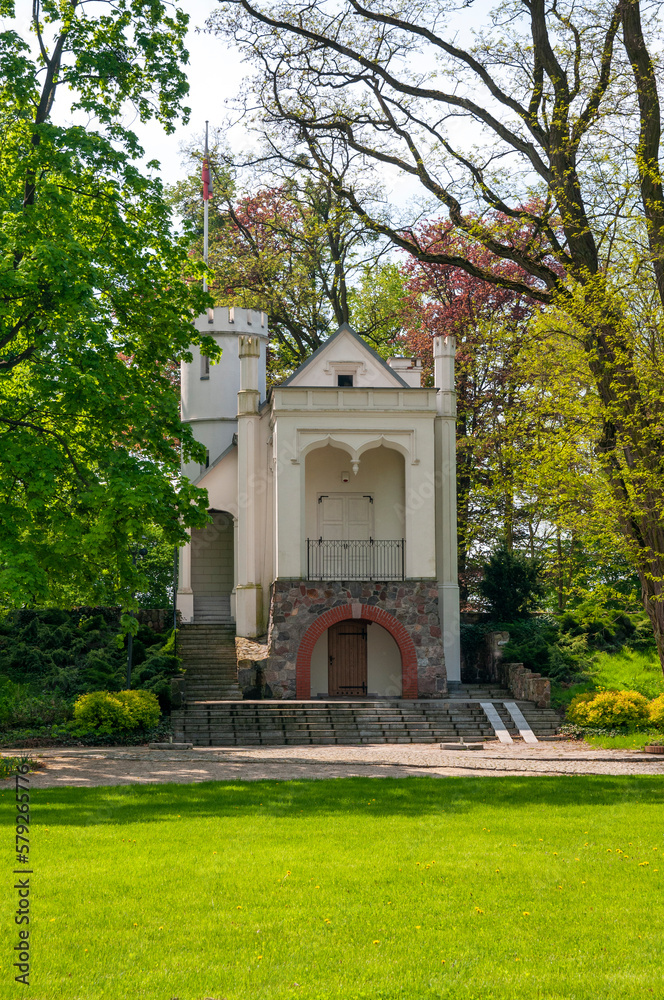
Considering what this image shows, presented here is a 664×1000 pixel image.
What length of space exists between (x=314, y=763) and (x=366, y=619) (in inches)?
344

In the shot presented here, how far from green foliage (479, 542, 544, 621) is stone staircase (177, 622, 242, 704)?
7391 mm

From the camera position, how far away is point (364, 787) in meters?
12.8

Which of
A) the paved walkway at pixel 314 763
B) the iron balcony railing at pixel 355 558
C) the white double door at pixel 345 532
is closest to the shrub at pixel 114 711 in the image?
the paved walkway at pixel 314 763

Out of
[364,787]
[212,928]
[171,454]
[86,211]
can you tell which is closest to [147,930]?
[212,928]

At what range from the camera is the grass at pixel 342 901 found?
5543 mm

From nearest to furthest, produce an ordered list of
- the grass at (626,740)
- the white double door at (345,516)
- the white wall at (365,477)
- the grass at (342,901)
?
1. the grass at (342,901)
2. the grass at (626,740)
3. the white double door at (345,516)
4. the white wall at (365,477)

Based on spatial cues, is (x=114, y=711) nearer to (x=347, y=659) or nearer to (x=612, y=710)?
(x=347, y=659)

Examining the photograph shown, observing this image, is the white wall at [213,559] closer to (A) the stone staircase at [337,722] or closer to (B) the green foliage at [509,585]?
(B) the green foliage at [509,585]

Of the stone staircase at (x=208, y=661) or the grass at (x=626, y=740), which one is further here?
the stone staircase at (x=208, y=661)

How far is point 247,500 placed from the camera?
27.4 metres

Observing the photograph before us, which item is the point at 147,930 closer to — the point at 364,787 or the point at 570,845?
the point at 570,845

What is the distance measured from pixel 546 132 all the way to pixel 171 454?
8.15 metres

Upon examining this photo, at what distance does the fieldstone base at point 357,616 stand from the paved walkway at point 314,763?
5.11m

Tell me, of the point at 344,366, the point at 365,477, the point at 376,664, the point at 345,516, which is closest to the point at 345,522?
the point at 345,516
